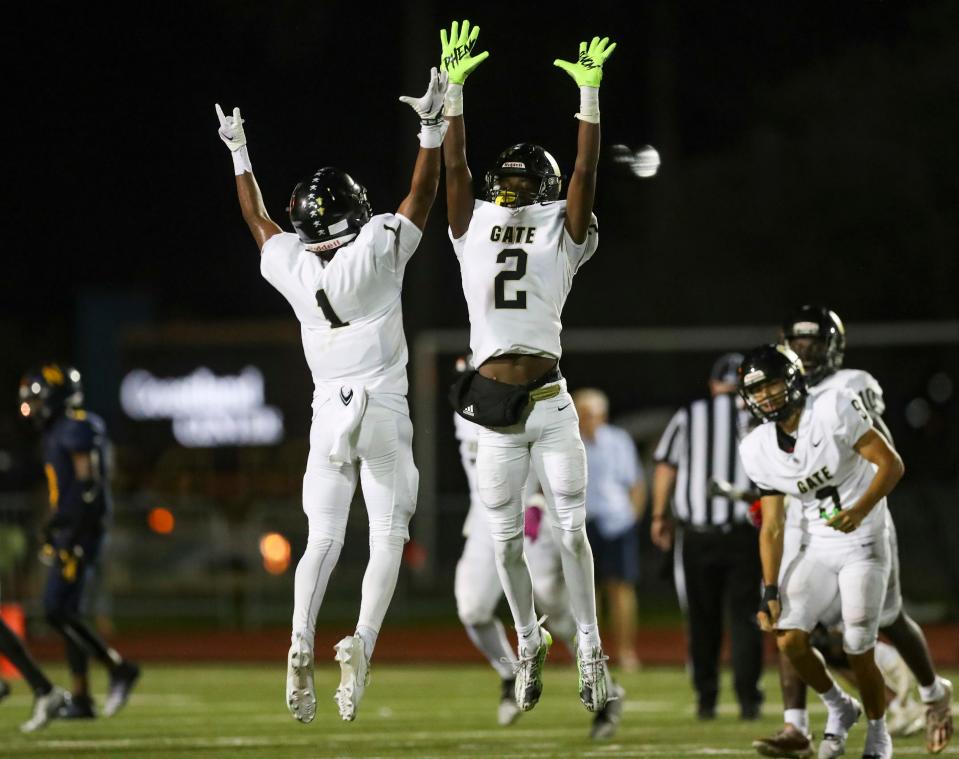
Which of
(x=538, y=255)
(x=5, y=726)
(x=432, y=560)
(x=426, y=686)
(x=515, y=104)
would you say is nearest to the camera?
(x=538, y=255)

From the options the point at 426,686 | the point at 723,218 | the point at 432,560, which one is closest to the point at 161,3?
the point at 723,218

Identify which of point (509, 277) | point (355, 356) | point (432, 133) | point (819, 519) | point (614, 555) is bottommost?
point (614, 555)

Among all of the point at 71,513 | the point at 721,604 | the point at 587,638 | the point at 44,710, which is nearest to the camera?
the point at 587,638

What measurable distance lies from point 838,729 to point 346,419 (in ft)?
9.06

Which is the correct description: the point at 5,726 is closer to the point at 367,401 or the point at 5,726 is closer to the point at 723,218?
the point at 367,401

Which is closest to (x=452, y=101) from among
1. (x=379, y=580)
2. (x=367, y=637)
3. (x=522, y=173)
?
(x=522, y=173)

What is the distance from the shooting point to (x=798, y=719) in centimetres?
820

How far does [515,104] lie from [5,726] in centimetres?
1930

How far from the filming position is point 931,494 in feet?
55.8

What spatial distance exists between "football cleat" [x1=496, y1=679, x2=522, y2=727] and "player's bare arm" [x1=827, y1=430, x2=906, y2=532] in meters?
2.75

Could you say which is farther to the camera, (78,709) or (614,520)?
(614,520)

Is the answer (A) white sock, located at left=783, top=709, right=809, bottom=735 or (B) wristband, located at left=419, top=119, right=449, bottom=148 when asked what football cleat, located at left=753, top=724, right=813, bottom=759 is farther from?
(B) wristband, located at left=419, top=119, right=449, bottom=148

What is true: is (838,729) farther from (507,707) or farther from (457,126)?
(457,126)

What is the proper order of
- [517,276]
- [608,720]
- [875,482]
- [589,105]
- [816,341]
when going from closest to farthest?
[589,105] → [517,276] → [875,482] → [816,341] → [608,720]
